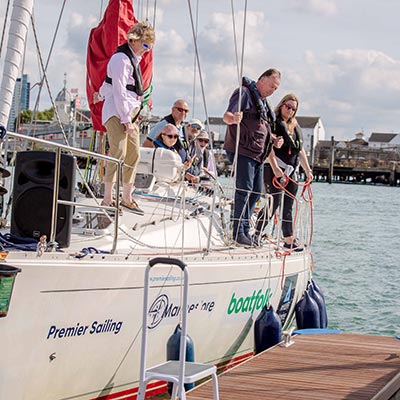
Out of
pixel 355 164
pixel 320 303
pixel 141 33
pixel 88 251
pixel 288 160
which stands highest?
pixel 355 164

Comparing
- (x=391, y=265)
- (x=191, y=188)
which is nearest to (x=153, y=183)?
(x=191, y=188)

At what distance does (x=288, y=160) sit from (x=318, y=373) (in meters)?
3.71

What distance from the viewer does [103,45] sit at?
9.23 metres

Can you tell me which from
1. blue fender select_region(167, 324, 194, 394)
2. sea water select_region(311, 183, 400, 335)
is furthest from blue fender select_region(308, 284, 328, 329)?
blue fender select_region(167, 324, 194, 394)

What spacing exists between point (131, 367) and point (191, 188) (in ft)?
12.8

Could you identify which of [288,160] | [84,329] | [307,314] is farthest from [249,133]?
[84,329]

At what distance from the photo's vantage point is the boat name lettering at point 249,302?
8172 mm

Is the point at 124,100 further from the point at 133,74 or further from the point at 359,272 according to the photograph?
the point at 359,272

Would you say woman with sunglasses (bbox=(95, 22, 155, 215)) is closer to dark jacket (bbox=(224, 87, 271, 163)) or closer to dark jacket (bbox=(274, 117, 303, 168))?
dark jacket (bbox=(224, 87, 271, 163))

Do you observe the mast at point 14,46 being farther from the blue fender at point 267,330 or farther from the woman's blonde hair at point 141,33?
the blue fender at point 267,330

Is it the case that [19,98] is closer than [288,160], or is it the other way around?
[19,98]

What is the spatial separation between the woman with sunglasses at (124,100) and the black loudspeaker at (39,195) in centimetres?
128

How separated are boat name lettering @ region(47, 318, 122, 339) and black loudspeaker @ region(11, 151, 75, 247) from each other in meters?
0.64

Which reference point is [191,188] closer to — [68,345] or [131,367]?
[131,367]
